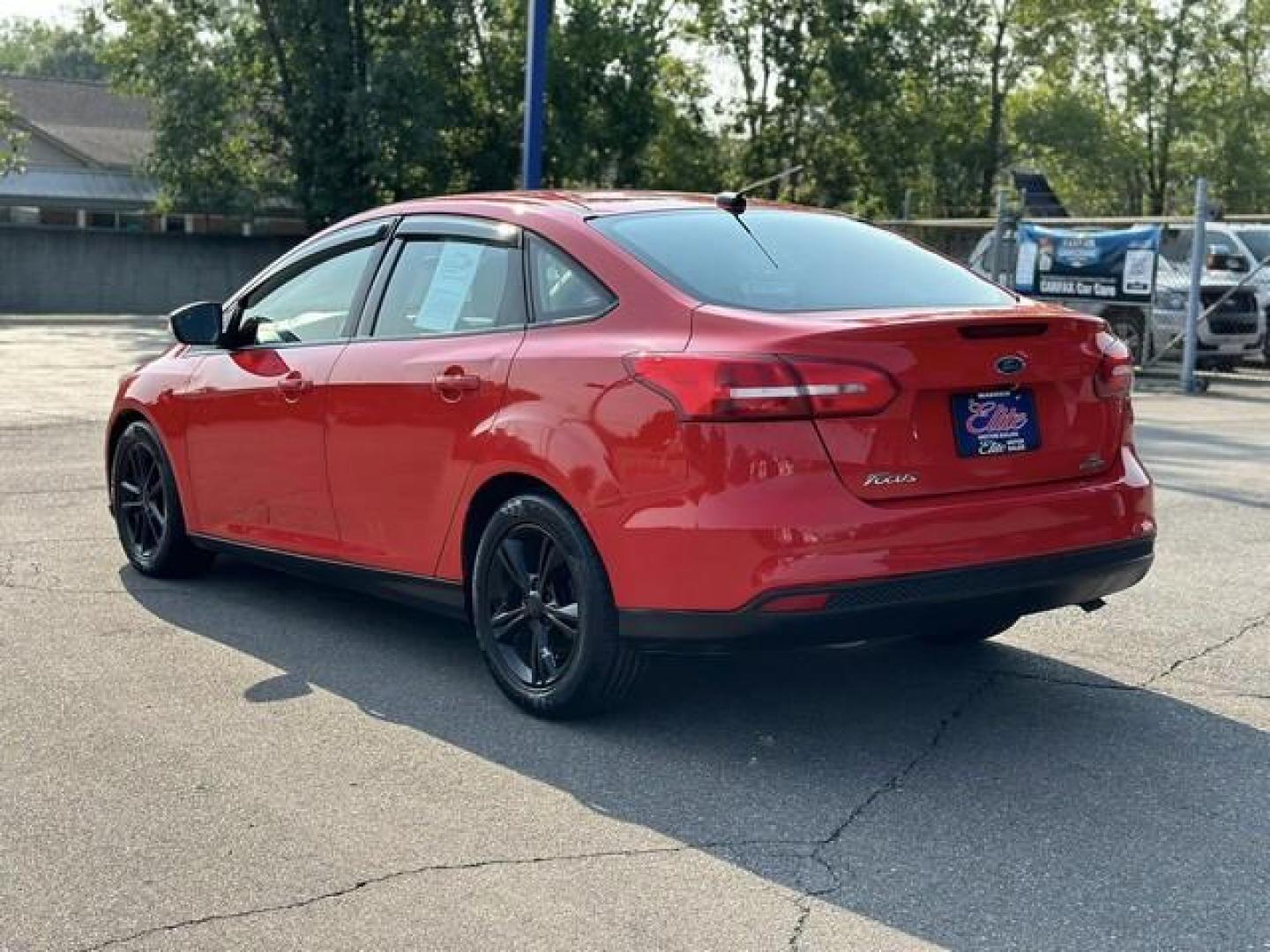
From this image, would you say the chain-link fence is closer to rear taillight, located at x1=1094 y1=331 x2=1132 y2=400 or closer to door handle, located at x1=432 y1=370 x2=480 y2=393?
rear taillight, located at x1=1094 y1=331 x2=1132 y2=400


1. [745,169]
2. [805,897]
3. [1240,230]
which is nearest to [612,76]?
[745,169]

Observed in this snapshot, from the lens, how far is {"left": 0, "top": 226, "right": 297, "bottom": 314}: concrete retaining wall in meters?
39.1

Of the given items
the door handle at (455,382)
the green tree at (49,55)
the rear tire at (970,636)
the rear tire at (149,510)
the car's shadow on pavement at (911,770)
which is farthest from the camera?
the green tree at (49,55)

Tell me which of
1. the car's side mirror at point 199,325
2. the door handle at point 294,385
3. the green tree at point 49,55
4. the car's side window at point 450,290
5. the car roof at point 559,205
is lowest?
the door handle at point 294,385

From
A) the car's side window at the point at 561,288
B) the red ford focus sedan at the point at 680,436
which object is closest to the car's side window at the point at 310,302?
the red ford focus sedan at the point at 680,436

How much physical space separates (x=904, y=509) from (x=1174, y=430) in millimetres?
10376

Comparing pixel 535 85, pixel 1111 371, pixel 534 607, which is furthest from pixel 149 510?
pixel 535 85

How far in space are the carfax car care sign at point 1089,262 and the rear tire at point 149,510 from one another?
1406 centimetres

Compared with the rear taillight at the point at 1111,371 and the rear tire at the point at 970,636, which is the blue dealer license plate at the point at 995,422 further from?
the rear tire at the point at 970,636

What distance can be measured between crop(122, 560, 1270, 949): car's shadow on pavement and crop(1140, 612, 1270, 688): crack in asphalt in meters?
0.19

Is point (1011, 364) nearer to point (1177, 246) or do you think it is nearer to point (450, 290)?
point (450, 290)

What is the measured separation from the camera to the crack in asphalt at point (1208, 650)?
585cm

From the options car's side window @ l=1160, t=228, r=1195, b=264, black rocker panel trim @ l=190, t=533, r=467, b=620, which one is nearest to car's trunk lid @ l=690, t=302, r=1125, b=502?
black rocker panel trim @ l=190, t=533, r=467, b=620

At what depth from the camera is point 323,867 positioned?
4039 mm
